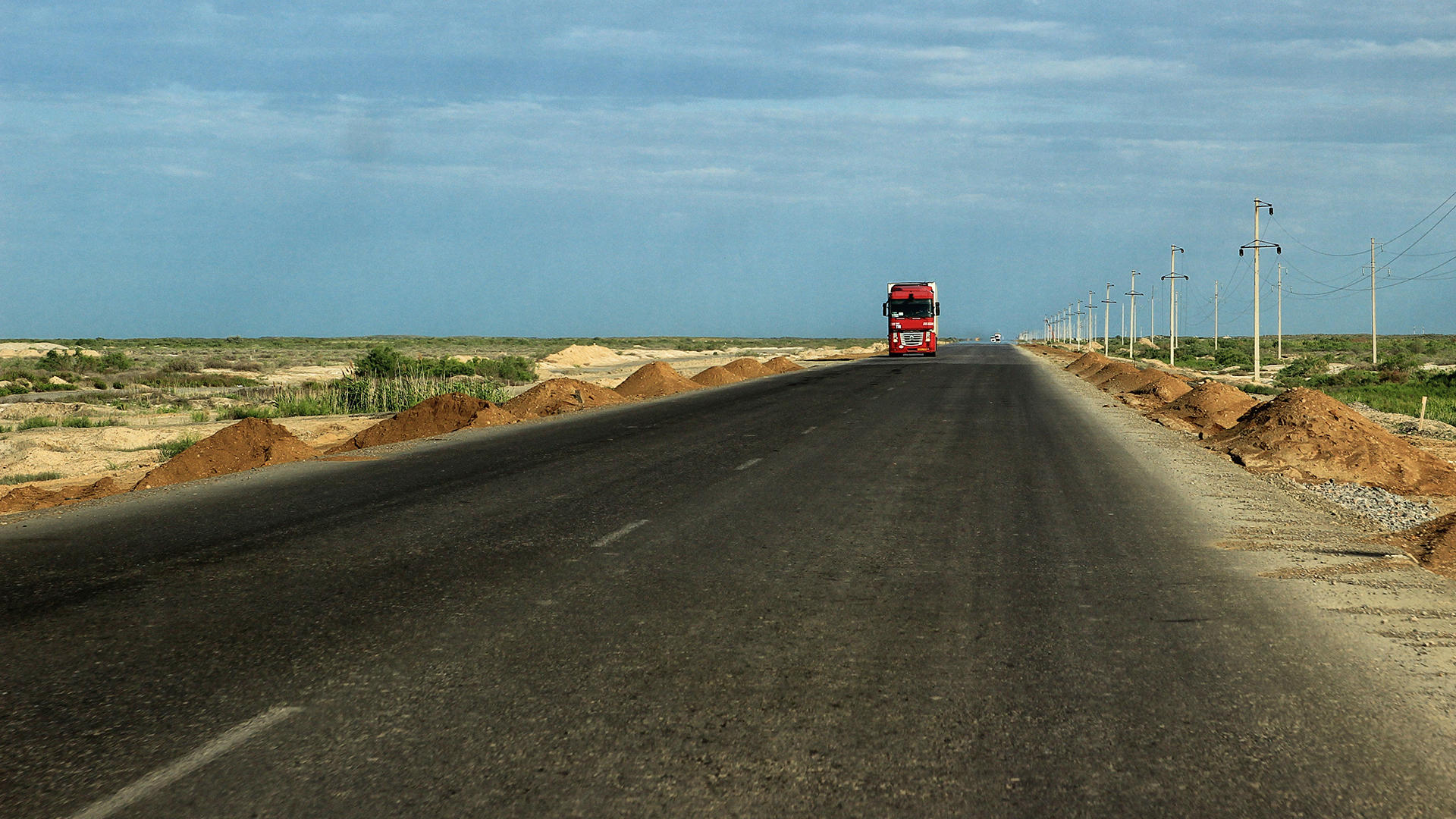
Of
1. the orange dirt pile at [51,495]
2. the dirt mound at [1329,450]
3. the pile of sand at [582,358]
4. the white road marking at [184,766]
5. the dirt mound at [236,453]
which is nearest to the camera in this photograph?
the white road marking at [184,766]

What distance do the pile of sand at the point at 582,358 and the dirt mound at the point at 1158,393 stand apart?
158 ft

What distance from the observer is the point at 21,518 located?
34.7 ft

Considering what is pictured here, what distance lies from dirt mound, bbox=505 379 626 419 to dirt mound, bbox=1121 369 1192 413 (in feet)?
46.3

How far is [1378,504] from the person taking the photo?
37.6 ft

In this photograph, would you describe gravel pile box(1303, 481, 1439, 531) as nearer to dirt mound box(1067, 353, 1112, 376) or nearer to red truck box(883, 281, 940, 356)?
dirt mound box(1067, 353, 1112, 376)

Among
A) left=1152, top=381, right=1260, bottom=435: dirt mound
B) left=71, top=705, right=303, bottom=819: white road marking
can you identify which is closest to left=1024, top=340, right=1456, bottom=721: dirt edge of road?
left=71, top=705, right=303, bottom=819: white road marking

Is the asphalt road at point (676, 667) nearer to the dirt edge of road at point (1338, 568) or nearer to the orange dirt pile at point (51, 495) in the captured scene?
the dirt edge of road at point (1338, 568)

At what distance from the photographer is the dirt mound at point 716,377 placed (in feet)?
131

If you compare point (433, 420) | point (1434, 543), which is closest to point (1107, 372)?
point (433, 420)

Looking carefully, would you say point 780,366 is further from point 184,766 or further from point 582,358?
point 184,766

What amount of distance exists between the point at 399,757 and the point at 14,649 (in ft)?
9.95

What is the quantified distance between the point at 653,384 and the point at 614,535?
25.9m

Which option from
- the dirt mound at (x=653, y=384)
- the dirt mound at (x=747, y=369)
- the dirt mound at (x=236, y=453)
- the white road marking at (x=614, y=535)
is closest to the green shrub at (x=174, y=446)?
the dirt mound at (x=236, y=453)

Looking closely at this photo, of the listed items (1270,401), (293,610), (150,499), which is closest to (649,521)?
(293,610)
